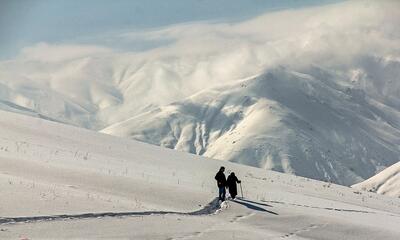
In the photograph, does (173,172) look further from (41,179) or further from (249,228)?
(249,228)

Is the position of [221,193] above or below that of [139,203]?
above

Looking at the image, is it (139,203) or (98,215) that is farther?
(139,203)

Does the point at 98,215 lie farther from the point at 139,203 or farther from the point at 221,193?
the point at 221,193

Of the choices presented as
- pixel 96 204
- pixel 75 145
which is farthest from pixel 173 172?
pixel 96 204

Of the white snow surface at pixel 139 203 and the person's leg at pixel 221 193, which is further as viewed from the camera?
the person's leg at pixel 221 193

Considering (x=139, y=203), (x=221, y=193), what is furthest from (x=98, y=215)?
(x=221, y=193)

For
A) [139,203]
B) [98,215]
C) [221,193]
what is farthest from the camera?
[221,193]

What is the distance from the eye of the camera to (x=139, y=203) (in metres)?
25.3

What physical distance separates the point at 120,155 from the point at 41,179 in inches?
699

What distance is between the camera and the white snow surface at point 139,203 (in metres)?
20.1

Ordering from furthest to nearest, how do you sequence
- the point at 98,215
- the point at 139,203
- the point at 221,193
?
1. the point at 221,193
2. the point at 139,203
3. the point at 98,215

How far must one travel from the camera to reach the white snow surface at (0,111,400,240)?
20.1m

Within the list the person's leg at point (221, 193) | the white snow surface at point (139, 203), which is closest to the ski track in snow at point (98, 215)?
the white snow surface at point (139, 203)

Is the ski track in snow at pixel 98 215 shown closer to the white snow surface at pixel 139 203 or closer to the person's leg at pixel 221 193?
the white snow surface at pixel 139 203
